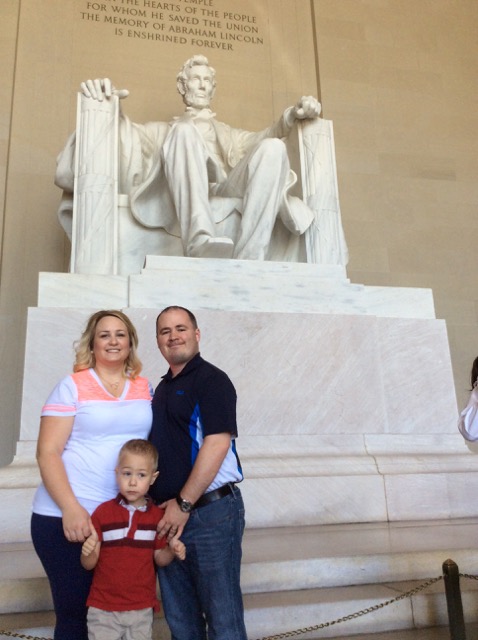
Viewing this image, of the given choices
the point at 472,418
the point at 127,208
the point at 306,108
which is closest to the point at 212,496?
the point at 472,418

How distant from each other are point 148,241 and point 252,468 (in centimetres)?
206

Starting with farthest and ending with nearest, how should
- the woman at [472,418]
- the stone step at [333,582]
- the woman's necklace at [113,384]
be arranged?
the woman at [472,418] → the stone step at [333,582] → the woman's necklace at [113,384]

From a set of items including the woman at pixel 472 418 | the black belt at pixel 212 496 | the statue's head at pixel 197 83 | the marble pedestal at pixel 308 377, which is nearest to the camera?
the black belt at pixel 212 496

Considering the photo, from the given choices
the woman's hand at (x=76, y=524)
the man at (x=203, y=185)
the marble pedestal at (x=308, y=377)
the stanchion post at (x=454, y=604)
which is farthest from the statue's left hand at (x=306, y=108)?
the woman's hand at (x=76, y=524)

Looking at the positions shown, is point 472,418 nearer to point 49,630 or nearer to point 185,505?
point 185,505

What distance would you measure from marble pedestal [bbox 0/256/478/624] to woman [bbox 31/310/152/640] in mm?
1721

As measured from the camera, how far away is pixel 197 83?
5734mm

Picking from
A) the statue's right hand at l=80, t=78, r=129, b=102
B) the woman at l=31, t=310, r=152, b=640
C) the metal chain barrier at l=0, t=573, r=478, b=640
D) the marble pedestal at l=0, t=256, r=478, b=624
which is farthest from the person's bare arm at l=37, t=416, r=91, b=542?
the statue's right hand at l=80, t=78, r=129, b=102

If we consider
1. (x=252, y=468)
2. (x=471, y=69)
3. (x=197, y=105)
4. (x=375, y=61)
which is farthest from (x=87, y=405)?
(x=471, y=69)

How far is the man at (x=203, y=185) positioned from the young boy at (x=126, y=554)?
2.77 metres

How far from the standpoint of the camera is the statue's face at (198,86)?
18.8 ft

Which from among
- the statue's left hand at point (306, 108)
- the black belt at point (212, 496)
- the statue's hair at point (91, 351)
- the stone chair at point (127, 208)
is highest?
the statue's left hand at point (306, 108)

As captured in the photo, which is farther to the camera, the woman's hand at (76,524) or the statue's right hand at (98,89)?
the statue's right hand at (98,89)

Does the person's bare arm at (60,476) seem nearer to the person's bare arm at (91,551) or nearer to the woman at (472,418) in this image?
the person's bare arm at (91,551)
